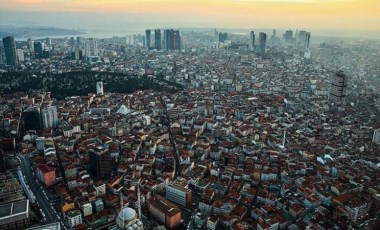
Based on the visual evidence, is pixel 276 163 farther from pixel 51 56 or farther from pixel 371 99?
pixel 51 56

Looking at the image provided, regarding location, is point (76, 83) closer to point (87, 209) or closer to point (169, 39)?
point (87, 209)

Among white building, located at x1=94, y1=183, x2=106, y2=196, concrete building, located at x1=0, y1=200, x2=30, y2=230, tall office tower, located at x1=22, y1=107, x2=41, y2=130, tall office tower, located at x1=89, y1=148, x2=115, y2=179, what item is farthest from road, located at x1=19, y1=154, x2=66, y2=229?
tall office tower, located at x1=22, y1=107, x2=41, y2=130

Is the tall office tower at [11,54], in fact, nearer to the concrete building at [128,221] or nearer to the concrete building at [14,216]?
the concrete building at [14,216]

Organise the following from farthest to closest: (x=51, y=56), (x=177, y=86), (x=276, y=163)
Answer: (x=51, y=56), (x=177, y=86), (x=276, y=163)

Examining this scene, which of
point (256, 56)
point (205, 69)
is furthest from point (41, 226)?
point (256, 56)

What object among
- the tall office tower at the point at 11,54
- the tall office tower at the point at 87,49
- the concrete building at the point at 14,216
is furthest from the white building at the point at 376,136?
the tall office tower at the point at 87,49

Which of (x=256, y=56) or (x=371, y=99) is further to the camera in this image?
(x=256, y=56)

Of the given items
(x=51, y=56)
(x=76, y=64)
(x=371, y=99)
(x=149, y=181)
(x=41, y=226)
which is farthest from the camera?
(x=51, y=56)
